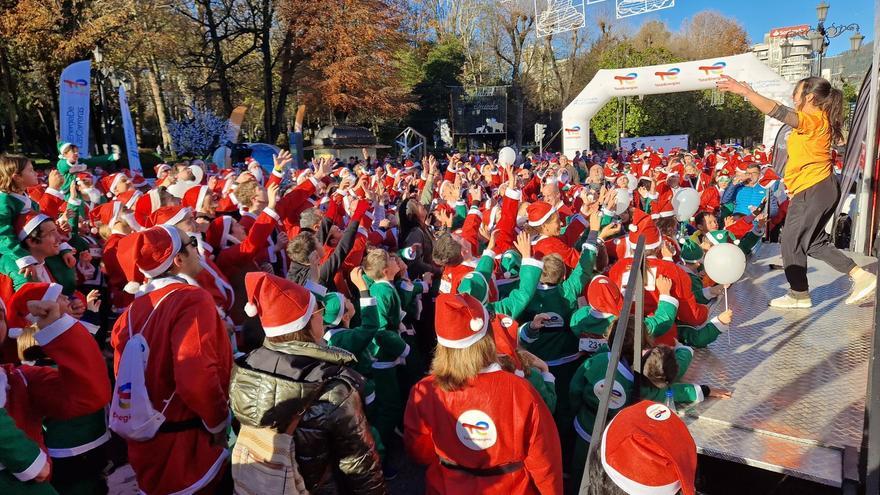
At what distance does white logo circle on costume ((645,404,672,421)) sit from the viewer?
1725 millimetres

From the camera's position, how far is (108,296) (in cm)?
685

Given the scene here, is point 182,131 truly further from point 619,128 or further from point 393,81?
point 619,128

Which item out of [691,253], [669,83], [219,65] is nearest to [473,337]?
[691,253]

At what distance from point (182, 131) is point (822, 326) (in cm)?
3101

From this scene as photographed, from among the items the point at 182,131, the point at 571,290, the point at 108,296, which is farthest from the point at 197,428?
the point at 182,131

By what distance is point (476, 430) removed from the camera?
2.47 meters

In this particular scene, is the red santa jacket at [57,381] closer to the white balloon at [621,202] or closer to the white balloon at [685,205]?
the white balloon at [621,202]

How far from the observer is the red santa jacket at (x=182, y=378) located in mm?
2656

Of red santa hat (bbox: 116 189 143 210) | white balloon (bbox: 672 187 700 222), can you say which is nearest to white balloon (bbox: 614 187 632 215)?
white balloon (bbox: 672 187 700 222)

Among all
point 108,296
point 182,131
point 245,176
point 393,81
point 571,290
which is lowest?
point 108,296

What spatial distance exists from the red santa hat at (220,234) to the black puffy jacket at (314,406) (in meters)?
3.26

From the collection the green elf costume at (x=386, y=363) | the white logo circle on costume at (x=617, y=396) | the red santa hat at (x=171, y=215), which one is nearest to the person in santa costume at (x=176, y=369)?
the green elf costume at (x=386, y=363)

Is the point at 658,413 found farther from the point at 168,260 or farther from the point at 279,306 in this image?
the point at 168,260

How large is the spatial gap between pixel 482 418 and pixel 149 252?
1.94 metres
